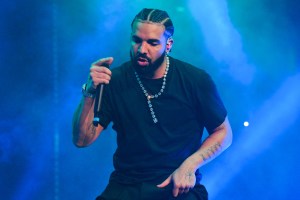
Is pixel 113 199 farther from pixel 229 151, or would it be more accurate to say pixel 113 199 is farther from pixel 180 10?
pixel 180 10

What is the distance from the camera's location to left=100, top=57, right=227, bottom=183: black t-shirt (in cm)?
247

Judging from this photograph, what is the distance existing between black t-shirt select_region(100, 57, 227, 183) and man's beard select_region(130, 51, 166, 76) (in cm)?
5

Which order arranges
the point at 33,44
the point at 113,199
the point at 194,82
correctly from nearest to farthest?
the point at 113,199 → the point at 194,82 → the point at 33,44

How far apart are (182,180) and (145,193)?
8.7 inches

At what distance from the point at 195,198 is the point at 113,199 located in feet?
1.39

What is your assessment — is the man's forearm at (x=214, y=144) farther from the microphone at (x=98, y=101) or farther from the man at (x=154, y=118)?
the microphone at (x=98, y=101)

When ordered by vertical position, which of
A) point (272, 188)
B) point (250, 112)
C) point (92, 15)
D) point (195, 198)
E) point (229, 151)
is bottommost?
point (195, 198)

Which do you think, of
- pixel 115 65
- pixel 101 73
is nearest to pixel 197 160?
pixel 101 73

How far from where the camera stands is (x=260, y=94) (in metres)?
4.74

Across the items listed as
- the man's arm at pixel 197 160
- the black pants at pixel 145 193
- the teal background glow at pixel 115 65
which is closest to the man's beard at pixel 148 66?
the man's arm at pixel 197 160

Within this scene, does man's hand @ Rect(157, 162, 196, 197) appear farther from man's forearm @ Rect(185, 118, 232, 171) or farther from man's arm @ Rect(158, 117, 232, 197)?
man's forearm @ Rect(185, 118, 232, 171)

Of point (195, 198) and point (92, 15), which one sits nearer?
point (195, 198)

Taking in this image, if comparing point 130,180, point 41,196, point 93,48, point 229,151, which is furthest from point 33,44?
point 130,180

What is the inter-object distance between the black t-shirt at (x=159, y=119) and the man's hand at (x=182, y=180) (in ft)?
0.37
